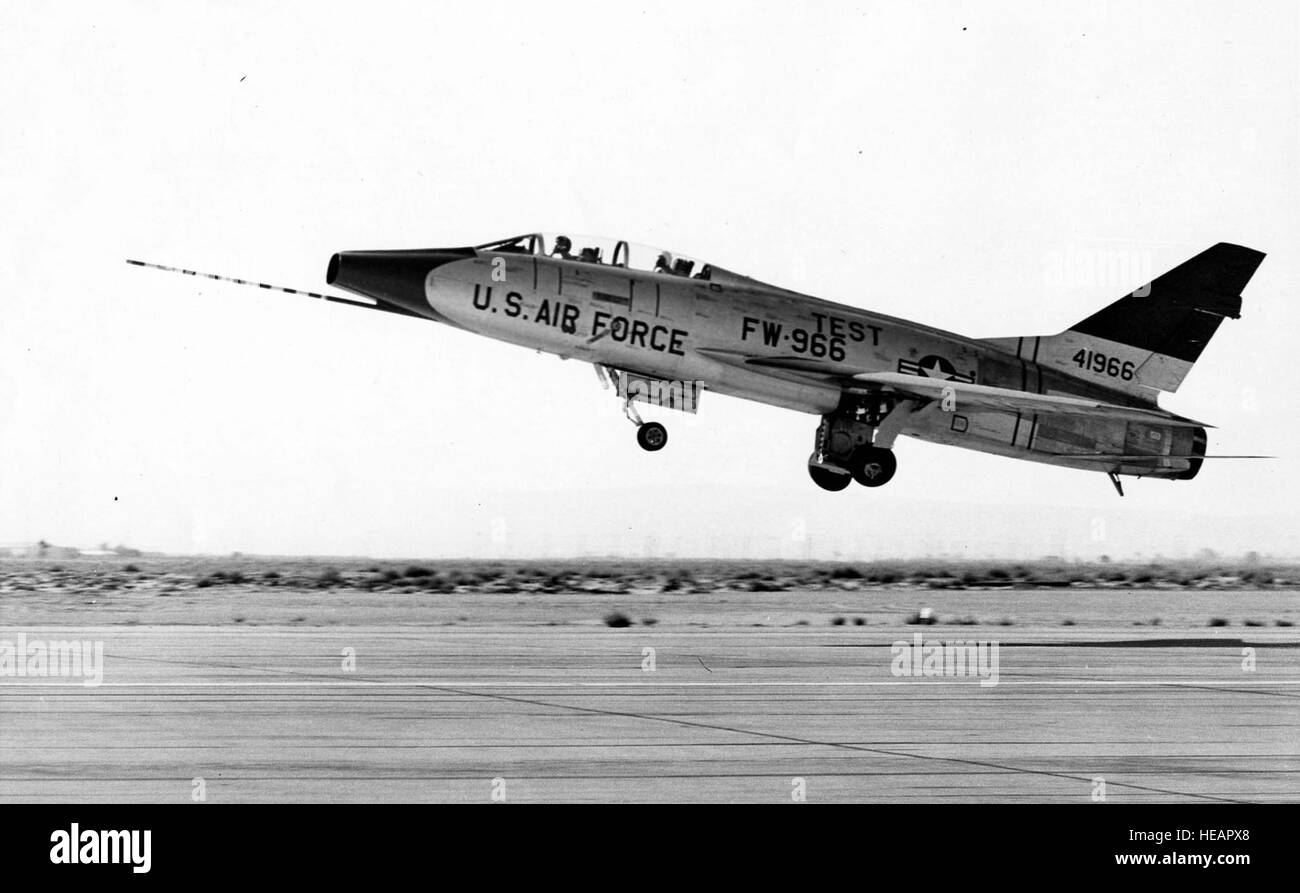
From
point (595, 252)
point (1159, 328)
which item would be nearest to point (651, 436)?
point (595, 252)

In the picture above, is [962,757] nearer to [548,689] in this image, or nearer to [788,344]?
[548,689]

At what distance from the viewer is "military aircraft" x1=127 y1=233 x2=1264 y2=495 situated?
74.9ft

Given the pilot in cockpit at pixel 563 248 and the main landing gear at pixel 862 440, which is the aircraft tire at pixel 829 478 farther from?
the pilot in cockpit at pixel 563 248

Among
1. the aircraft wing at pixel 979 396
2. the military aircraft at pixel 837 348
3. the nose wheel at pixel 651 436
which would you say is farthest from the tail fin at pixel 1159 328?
the nose wheel at pixel 651 436

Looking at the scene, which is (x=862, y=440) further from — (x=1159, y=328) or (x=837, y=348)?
(x=1159, y=328)

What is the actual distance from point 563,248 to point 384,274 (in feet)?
8.66

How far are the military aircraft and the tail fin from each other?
0.03 metres

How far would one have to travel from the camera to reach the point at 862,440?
83.1 ft

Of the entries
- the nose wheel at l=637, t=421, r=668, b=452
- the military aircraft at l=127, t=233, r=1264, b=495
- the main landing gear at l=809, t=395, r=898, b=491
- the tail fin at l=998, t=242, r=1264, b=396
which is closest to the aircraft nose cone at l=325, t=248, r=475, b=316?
the military aircraft at l=127, t=233, r=1264, b=495

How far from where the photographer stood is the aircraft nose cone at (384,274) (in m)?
22.5

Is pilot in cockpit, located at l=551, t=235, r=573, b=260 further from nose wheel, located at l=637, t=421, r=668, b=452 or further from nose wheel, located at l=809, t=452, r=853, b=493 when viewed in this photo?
nose wheel, located at l=809, t=452, r=853, b=493
